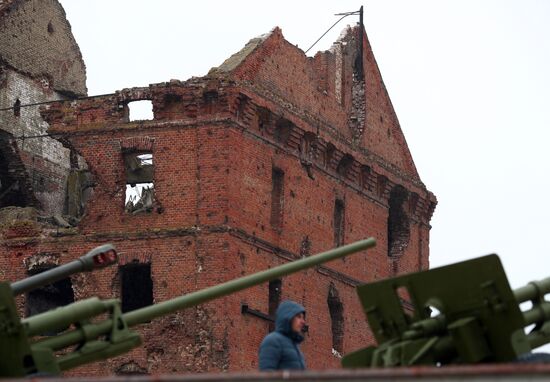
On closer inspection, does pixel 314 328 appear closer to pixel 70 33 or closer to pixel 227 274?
pixel 227 274

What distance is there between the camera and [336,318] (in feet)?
145

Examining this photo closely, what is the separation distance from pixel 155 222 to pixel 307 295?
425 centimetres

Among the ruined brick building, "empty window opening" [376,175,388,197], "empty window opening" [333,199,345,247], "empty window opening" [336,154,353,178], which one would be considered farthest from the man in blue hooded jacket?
"empty window opening" [376,175,388,197]

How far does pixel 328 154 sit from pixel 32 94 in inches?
303

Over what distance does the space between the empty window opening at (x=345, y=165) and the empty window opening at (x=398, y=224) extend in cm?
309

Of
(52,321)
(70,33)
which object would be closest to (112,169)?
(70,33)

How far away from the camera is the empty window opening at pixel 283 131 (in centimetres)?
4209

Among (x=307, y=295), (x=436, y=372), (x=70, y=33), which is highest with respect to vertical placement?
(x=70, y=33)

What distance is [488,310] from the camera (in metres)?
14.9

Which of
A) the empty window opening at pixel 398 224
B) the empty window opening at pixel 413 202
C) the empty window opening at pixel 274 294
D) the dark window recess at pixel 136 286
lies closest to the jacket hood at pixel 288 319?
the dark window recess at pixel 136 286

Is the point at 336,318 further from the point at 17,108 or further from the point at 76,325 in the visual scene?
the point at 76,325

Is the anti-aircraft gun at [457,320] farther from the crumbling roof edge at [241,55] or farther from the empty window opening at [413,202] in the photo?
the empty window opening at [413,202]

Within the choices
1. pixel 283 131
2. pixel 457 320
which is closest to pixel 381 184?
pixel 283 131

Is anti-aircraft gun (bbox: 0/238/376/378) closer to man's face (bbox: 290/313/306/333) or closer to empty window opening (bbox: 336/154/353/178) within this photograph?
man's face (bbox: 290/313/306/333)
